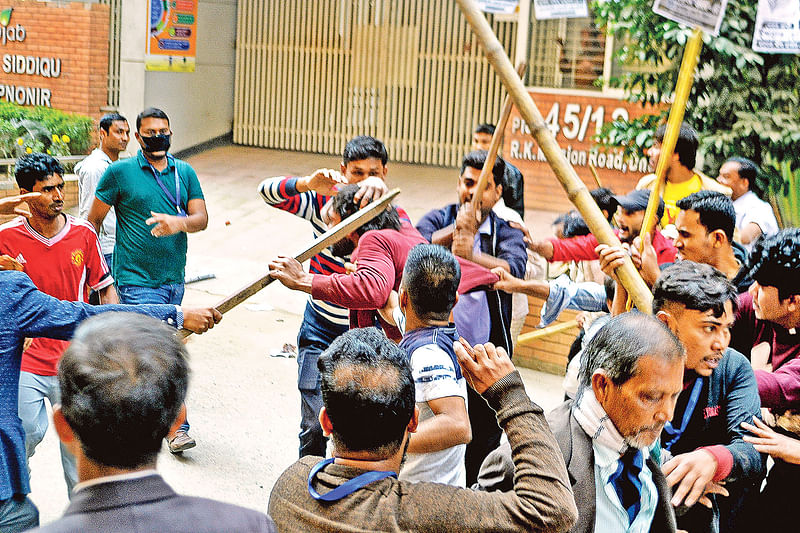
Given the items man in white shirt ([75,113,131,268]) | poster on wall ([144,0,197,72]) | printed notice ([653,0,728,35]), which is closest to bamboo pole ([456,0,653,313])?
printed notice ([653,0,728,35])

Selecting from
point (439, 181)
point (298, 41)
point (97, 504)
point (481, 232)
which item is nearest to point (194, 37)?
point (298, 41)

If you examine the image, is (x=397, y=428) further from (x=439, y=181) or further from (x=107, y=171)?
(x=439, y=181)

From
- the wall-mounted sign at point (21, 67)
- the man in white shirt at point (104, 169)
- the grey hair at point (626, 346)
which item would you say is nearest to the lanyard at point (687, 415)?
the grey hair at point (626, 346)

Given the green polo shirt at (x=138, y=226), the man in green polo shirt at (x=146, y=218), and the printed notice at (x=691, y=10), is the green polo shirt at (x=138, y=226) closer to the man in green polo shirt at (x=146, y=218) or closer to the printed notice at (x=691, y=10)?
the man in green polo shirt at (x=146, y=218)

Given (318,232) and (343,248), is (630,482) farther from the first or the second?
(318,232)

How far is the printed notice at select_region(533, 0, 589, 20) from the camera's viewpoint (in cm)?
765

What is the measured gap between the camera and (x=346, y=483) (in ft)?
6.82

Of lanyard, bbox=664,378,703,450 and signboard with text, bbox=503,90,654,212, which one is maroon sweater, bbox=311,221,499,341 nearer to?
lanyard, bbox=664,378,703,450

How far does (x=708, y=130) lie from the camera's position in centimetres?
877

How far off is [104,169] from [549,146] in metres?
4.05

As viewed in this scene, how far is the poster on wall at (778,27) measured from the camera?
6926mm


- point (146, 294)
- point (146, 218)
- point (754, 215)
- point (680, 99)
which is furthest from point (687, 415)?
point (754, 215)

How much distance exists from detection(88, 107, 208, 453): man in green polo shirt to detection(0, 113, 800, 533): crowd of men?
1 centimetres

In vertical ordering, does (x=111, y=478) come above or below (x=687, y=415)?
above
